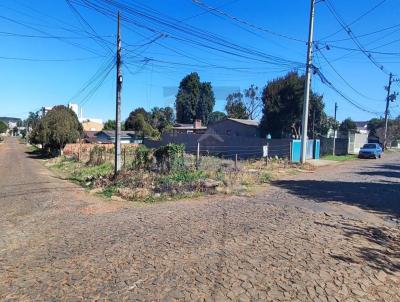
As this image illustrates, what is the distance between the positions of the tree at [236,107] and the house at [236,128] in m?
26.9

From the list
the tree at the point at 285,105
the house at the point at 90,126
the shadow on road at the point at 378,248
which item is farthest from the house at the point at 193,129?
the shadow on road at the point at 378,248

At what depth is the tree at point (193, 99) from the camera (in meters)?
82.2

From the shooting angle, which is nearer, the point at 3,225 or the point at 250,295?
the point at 250,295

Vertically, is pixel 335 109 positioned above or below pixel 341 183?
above

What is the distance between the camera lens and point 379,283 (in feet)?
17.6

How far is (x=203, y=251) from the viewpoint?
6602 mm

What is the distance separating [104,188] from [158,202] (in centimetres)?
379

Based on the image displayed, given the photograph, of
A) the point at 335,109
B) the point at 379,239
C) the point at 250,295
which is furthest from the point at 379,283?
the point at 335,109

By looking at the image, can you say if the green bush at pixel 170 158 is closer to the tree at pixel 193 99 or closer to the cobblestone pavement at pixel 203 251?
the cobblestone pavement at pixel 203 251

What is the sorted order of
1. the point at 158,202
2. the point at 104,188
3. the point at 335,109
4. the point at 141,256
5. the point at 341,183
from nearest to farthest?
the point at 141,256 < the point at 158,202 < the point at 104,188 < the point at 341,183 < the point at 335,109

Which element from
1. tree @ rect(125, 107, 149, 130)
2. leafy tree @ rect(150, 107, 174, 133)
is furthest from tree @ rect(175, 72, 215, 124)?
tree @ rect(125, 107, 149, 130)

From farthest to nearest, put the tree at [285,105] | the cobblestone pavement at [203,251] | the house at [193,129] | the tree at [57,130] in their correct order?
1. the house at [193,129]
2. the tree at [57,130]
3. the tree at [285,105]
4. the cobblestone pavement at [203,251]

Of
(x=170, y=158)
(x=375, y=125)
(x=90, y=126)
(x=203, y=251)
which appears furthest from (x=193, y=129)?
(x=203, y=251)

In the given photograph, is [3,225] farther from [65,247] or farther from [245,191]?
[245,191]
